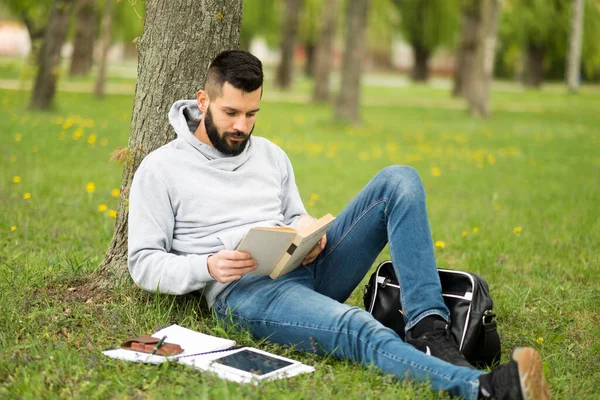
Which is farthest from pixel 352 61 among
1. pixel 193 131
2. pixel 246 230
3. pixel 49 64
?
pixel 246 230

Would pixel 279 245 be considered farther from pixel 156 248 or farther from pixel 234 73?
pixel 234 73

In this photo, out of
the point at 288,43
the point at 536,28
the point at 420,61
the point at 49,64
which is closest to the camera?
the point at 49,64

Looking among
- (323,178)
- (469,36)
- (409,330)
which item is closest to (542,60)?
(469,36)

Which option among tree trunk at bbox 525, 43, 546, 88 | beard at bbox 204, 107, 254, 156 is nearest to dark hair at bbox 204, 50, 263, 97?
beard at bbox 204, 107, 254, 156

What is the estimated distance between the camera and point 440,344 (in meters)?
3.32

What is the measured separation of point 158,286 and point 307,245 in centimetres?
70

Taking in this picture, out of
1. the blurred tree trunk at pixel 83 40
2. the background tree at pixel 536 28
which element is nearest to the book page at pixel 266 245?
the blurred tree trunk at pixel 83 40

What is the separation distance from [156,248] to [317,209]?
154 inches

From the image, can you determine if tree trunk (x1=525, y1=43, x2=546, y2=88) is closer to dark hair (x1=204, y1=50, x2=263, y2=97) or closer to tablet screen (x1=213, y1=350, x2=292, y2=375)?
dark hair (x1=204, y1=50, x2=263, y2=97)

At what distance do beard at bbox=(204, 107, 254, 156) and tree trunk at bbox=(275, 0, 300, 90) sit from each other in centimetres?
2331

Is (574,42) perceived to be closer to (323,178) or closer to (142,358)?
(323,178)

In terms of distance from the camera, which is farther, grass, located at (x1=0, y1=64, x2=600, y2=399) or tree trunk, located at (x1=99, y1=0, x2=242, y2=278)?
tree trunk, located at (x1=99, y1=0, x2=242, y2=278)

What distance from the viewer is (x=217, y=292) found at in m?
3.69

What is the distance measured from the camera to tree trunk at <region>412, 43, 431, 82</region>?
35.5 meters
